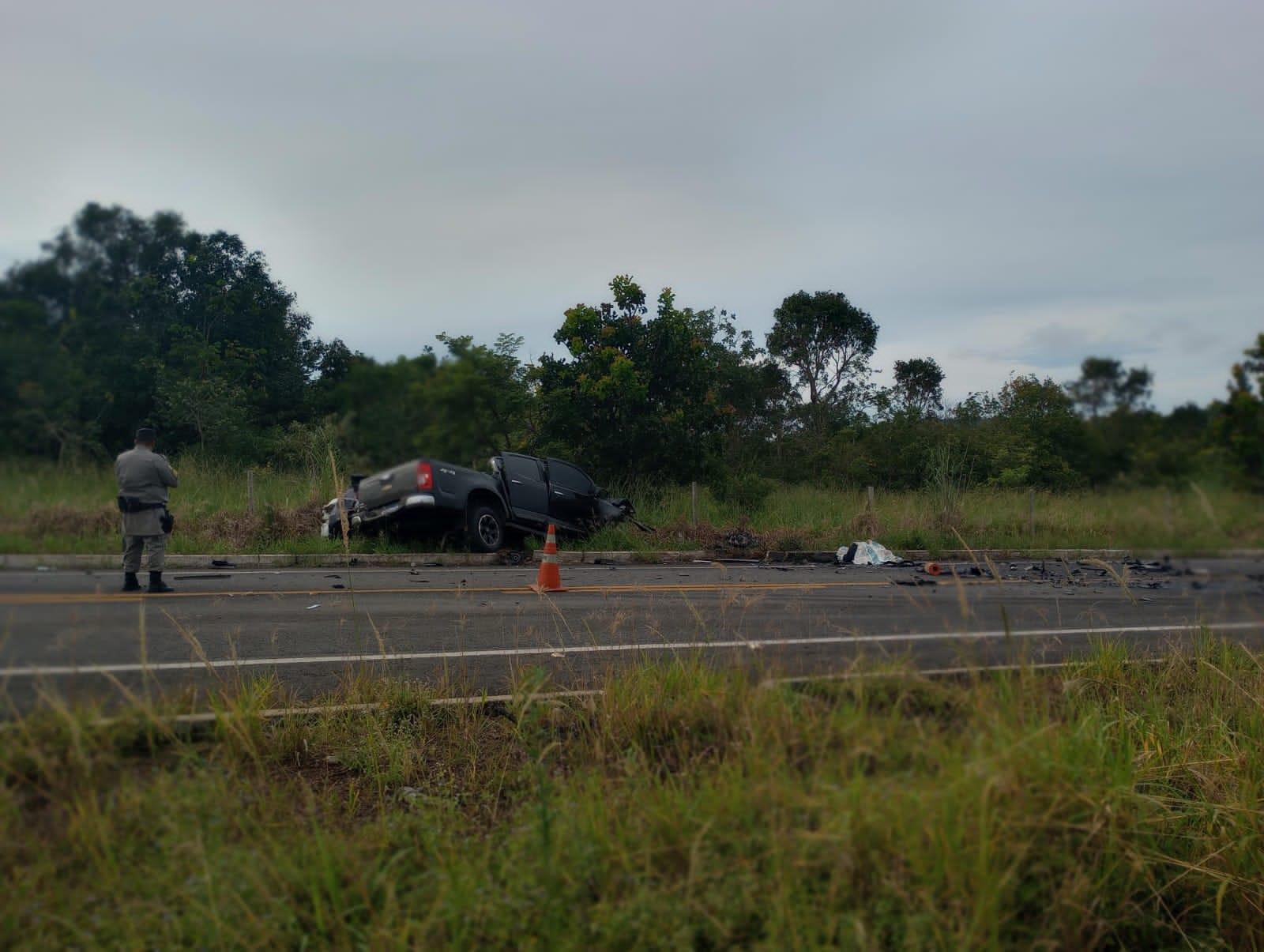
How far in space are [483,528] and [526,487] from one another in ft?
2.89

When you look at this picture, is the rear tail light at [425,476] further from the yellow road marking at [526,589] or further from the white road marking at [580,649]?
the yellow road marking at [526,589]

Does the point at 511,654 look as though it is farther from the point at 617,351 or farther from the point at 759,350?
the point at 759,350

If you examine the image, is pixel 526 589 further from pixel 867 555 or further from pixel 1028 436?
pixel 867 555

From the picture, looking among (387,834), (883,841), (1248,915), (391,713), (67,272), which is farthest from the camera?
(391,713)

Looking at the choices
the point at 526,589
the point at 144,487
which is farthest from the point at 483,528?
the point at 526,589

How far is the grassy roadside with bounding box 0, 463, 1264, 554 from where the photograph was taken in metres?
2.08

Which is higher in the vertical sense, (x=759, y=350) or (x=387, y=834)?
(x=759, y=350)

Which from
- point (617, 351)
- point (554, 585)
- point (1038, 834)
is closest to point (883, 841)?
point (1038, 834)

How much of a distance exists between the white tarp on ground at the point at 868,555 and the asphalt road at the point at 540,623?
269 cm

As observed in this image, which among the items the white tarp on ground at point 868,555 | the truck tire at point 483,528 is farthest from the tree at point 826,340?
the white tarp on ground at point 868,555

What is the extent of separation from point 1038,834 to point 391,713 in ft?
8.87

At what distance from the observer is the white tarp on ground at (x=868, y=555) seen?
13156mm

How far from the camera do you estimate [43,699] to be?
2.01 meters

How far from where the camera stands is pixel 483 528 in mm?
4402
